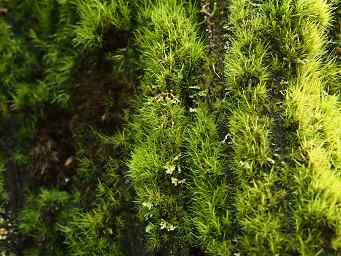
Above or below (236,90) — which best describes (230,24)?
above

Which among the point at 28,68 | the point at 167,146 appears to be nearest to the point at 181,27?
the point at 167,146

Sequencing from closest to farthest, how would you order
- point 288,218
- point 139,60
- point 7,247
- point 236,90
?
1. point 288,218
2. point 236,90
3. point 139,60
4. point 7,247

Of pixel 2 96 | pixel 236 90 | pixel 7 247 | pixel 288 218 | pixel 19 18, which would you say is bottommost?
pixel 7 247

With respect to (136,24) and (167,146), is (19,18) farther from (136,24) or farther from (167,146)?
(167,146)

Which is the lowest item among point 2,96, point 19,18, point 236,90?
point 2,96

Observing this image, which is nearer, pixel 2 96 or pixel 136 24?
pixel 136 24

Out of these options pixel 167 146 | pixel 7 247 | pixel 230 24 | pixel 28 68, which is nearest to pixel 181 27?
pixel 230 24

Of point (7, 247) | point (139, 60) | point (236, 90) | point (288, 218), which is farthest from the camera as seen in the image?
point (7, 247)

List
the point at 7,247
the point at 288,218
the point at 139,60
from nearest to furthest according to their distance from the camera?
1. the point at 288,218
2. the point at 139,60
3. the point at 7,247

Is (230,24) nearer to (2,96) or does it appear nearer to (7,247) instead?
A: (2,96)
